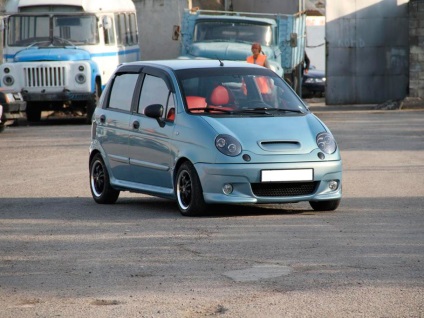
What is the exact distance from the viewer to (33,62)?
3052 cm

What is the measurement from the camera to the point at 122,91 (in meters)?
14.9

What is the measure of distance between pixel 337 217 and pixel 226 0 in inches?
1122

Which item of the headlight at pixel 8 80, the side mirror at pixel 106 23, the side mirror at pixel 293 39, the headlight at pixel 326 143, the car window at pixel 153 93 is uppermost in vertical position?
the side mirror at pixel 106 23

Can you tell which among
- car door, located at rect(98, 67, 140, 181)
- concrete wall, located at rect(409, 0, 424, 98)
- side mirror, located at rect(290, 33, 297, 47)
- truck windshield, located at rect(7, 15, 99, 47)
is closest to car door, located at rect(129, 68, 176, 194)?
car door, located at rect(98, 67, 140, 181)

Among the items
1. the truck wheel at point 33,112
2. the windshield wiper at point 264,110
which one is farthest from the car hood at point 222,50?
the windshield wiper at point 264,110

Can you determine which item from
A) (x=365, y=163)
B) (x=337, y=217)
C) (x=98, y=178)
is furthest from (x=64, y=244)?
(x=365, y=163)

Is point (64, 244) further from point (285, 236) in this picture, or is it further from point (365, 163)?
point (365, 163)

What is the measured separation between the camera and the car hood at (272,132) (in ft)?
42.1

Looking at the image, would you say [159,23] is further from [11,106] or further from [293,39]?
[11,106]

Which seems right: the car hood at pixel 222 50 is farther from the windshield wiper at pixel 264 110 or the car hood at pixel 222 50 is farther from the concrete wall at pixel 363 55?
the windshield wiper at pixel 264 110

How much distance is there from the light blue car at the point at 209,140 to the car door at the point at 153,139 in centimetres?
1

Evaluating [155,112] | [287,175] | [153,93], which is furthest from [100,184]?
[287,175]

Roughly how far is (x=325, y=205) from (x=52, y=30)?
61.2 ft

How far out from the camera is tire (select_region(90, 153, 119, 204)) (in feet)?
48.7
